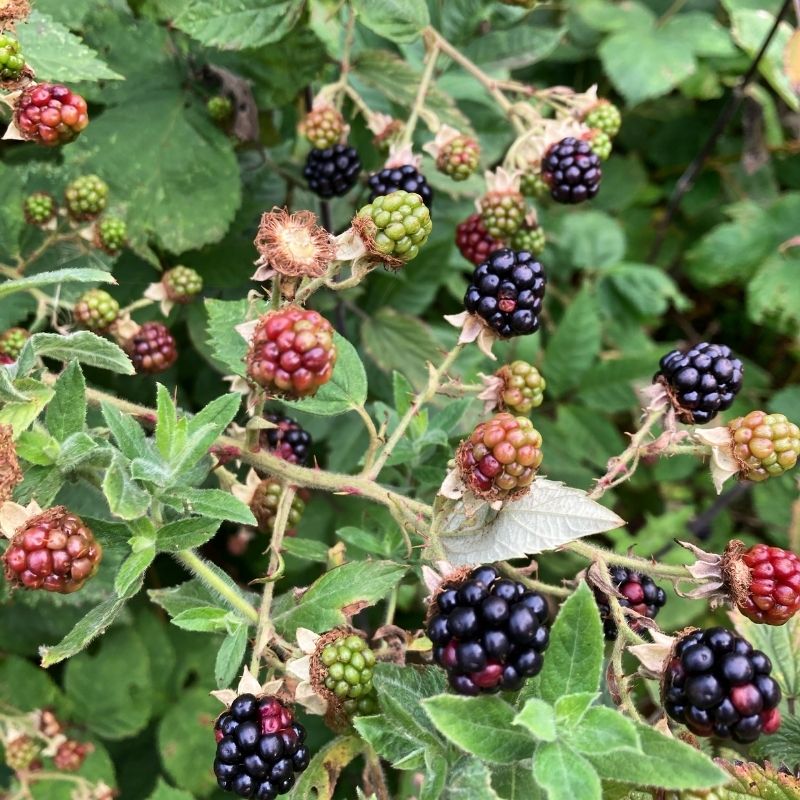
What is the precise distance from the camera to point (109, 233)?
228 centimetres

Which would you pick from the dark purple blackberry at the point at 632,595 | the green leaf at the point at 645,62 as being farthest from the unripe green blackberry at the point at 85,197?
the green leaf at the point at 645,62

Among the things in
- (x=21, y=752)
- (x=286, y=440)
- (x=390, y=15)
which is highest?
(x=390, y=15)

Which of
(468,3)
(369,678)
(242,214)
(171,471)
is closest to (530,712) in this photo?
(369,678)

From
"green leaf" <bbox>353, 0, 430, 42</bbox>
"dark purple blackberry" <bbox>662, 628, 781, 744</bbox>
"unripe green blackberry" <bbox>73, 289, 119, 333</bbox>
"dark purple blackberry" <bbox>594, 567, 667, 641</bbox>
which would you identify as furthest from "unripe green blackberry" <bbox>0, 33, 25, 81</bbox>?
"dark purple blackberry" <bbox>662, 628, 781, 744</bbox>

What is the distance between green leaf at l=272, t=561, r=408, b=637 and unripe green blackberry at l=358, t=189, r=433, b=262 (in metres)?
0.67

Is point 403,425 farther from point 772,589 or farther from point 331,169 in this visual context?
point 331,169

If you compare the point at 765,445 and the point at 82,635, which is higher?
the point at 765,445

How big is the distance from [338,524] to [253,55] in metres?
1.65

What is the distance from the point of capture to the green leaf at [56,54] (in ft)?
6.57

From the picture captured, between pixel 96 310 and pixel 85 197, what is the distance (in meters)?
0.40

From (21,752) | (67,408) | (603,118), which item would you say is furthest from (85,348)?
(603,118)

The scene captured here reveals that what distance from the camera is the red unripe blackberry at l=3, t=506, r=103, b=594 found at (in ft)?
4.54

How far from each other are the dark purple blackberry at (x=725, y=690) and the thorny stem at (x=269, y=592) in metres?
0.80

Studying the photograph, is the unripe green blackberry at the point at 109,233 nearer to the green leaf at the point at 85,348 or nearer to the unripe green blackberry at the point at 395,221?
the green leaf at the point at 85,348
